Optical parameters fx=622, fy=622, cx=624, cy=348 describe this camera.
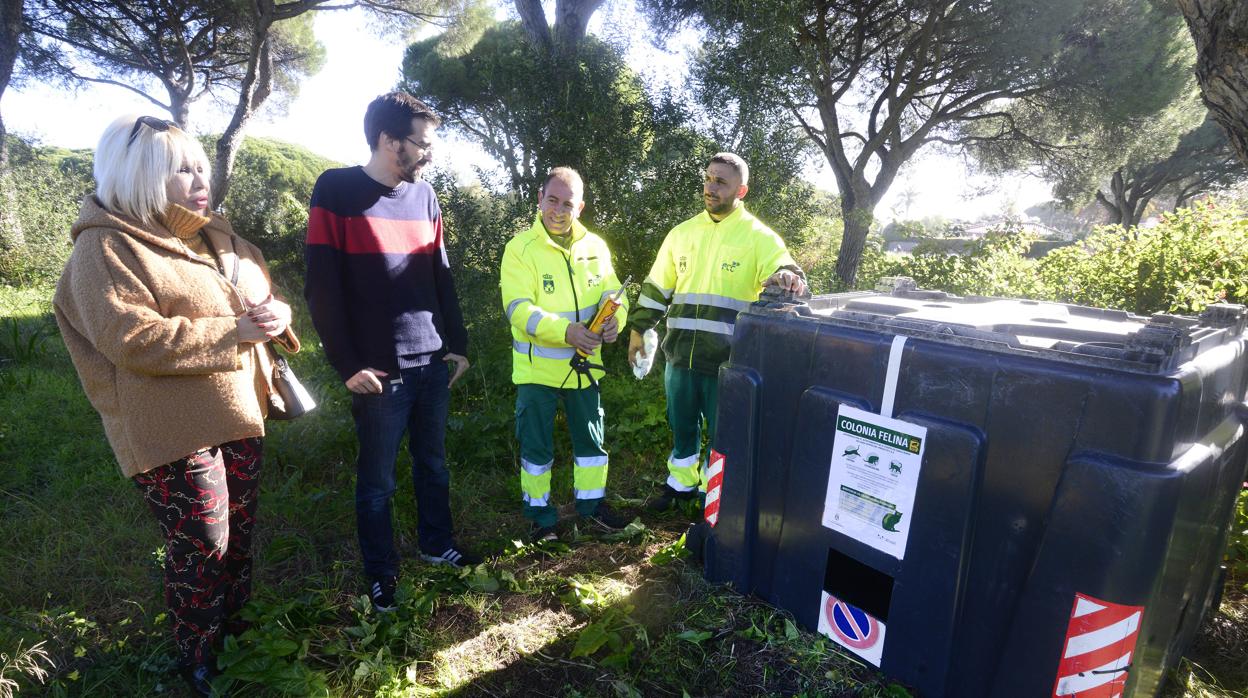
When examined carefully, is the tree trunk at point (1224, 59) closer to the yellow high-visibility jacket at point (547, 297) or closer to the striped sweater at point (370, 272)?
the yellow high-visibility jacket at point (547, 297)

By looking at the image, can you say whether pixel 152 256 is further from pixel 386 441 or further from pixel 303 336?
pixel 303 336

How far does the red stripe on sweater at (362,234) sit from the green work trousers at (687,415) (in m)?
1.61

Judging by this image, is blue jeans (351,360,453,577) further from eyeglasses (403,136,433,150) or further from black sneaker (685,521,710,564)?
black sneaker (685,521,710,564)

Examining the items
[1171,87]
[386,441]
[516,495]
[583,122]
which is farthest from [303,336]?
[1171,87]

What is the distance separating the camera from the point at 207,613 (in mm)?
2193

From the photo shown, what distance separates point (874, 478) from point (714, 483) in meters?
0.71

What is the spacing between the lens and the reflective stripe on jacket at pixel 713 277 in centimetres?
322

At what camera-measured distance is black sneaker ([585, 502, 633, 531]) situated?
340cm

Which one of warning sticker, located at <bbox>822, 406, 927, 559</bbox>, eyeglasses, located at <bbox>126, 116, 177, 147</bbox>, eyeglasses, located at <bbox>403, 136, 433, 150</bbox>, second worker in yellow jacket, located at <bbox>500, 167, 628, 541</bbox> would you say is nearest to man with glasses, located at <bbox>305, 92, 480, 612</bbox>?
eyeglasses, located at <bbox>403, 136, 433, 150</bbox>

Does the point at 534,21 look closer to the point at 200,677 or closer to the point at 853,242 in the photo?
the point at 200,677

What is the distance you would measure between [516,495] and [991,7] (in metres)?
11.7

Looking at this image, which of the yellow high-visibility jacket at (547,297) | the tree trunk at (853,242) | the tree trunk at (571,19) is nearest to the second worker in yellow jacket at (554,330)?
the yellow high-visibility jacket at (547,297)

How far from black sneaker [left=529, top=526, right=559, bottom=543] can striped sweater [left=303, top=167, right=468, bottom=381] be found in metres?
1.13

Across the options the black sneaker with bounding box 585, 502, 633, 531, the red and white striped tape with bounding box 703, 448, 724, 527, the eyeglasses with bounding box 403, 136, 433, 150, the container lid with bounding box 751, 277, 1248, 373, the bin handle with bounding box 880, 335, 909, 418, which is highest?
the eyeglasses with bounding box 403, 136, 433, 150
